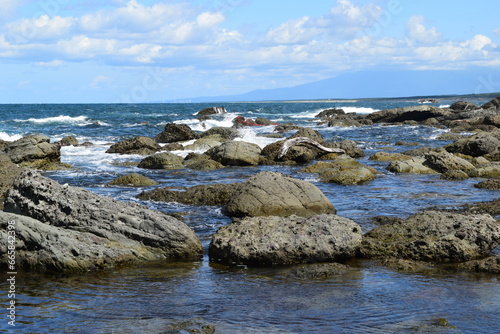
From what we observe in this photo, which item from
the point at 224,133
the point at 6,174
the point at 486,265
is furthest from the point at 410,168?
the point at 224,133

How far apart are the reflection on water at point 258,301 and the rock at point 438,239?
0.74 m

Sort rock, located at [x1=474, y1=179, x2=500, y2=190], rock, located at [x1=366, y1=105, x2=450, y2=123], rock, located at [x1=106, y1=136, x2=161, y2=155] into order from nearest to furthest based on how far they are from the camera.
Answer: rock, located at [x1=474, y1=179, x2=500, y2=190] → rock, located at [x1=106, y1=136, x2=161, y2=155] → rock, located at [x1=366, y1=105, x2=450, y2=123]

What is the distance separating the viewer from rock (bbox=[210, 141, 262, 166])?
20.1 meters

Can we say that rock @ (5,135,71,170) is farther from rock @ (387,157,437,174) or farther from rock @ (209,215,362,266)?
rock @ (209,215,362,266)

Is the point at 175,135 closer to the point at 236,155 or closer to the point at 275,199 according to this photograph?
the point at 236,155

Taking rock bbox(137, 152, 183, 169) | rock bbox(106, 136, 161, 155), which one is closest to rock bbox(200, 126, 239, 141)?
rock bbox(106, 136, 161, 155)

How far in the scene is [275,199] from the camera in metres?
10.6

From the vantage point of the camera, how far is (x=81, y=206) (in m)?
8.21

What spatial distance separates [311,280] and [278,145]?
50.2 ft

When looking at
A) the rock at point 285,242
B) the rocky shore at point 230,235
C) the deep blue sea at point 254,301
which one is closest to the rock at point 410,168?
the rocky shore at point 230,235

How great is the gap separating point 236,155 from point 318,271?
43.7 feet

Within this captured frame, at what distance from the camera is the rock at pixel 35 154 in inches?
789

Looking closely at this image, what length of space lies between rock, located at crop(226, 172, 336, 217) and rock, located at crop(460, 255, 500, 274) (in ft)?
12.1

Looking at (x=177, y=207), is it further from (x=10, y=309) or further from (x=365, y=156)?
(x=365, y=156)
